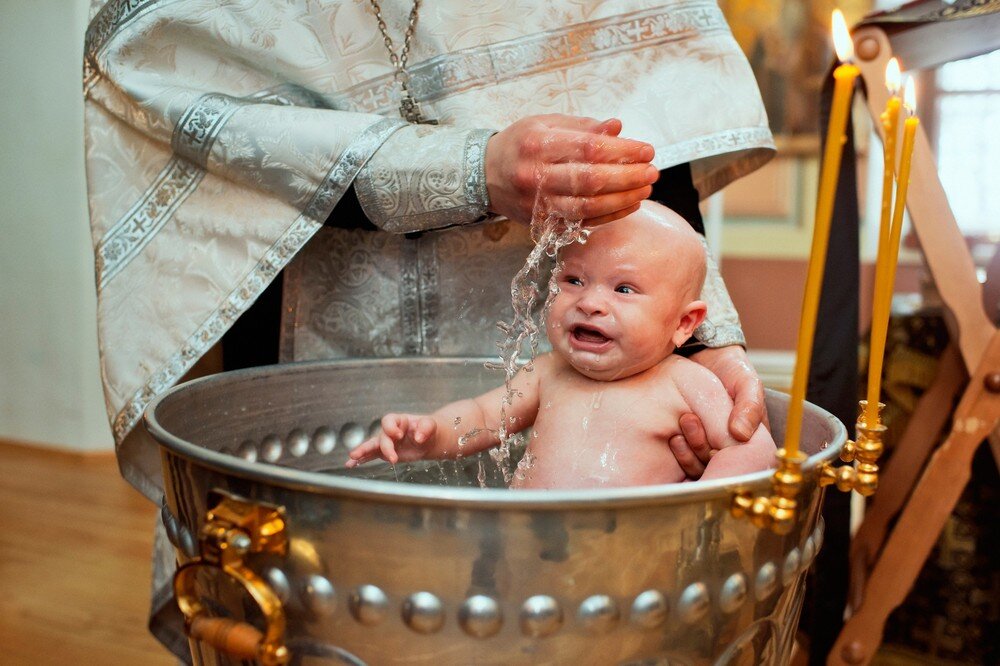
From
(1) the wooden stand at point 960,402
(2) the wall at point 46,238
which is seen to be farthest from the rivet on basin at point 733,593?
(2) the wall at point 46,238

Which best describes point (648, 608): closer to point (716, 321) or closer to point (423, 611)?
point (423, 611)

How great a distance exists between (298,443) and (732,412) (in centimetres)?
34

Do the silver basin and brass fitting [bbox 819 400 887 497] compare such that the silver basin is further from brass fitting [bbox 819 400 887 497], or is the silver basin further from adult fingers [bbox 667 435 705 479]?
adult fingers [bbox 667 435 705 479]

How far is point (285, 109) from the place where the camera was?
74 centimetres

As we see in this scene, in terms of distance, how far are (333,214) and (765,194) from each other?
2991mm

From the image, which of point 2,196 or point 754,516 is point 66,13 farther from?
point 754,516

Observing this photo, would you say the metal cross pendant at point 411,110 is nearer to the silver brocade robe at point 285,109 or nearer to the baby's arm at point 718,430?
the silver brocade robe at point 285,109

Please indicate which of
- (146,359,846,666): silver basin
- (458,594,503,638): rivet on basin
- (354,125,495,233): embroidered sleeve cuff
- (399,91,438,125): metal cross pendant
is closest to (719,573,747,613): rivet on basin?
(146,359,846,666): silver basin

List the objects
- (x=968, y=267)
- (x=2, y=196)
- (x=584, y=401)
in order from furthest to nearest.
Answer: (x=2, y=196), (x=968, y=267), (x=584, y=401)

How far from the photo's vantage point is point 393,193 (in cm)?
72

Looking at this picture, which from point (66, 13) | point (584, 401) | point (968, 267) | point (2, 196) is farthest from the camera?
point (2, 196)

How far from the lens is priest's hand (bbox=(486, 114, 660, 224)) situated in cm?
60

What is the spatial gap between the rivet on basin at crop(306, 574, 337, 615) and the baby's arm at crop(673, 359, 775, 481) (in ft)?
0.90

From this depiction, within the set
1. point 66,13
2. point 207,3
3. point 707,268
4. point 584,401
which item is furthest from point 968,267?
point 66,13
